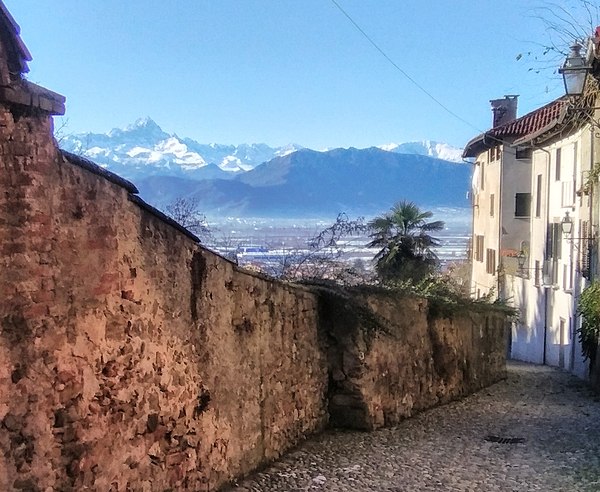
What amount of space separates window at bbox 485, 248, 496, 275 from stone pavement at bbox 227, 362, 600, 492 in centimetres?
1887

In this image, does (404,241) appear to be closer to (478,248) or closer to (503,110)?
(478,248)

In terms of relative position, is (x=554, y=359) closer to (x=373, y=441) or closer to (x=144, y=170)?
(x=373, y=441)

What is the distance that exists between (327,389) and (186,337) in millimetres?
3970

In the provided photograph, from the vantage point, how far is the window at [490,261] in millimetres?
31309

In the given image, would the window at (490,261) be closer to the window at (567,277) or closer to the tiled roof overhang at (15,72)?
the window at (567,277)

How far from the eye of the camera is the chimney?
33.3 metres

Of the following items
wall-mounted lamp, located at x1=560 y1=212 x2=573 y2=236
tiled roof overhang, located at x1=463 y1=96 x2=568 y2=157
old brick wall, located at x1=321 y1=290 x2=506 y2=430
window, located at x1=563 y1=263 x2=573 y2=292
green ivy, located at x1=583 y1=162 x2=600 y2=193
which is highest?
tiled roof overhang, located at x1=463 y1=96 x2=568 y2=157

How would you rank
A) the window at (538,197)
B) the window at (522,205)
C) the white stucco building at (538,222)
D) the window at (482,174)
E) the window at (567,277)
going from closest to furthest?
the white stucco building at (538,222), the window at (567,277), the window at (538,197), the window at (522,205), the window at (482,174)

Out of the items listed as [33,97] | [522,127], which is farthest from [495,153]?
[33,97]

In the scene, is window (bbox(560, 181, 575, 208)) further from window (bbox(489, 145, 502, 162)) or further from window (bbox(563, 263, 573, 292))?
window (bbox(489, 145, 502, 162))

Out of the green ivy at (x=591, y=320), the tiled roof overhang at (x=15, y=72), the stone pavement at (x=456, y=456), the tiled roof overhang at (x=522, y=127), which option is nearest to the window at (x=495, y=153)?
the tiled roof overhang at (x=522, y=127)

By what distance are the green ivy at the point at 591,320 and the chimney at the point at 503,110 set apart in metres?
18.8

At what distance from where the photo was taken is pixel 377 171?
67875mm

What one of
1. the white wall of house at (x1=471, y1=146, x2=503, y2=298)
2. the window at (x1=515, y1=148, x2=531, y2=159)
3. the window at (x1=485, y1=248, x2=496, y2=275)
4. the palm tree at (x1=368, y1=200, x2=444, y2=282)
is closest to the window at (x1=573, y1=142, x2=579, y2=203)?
the palm tree at (x1=368, y1=200, x2=444, y2=282)
